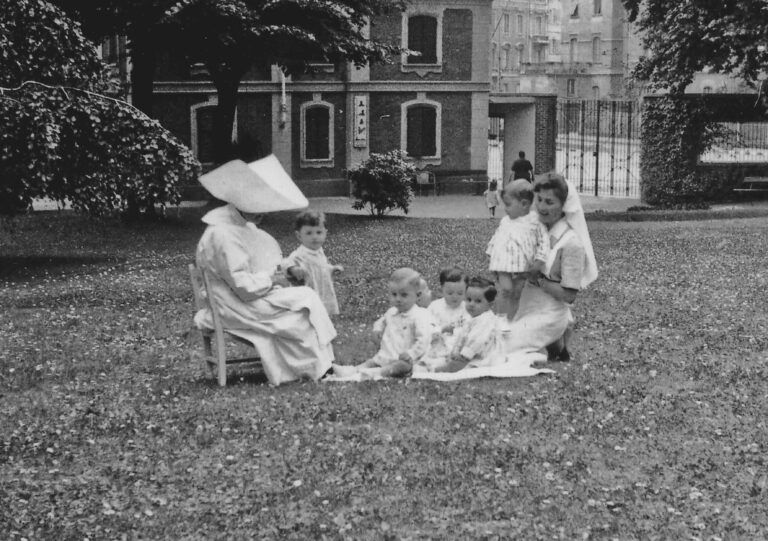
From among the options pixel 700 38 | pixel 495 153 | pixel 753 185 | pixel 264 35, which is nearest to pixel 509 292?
pixel 264 35

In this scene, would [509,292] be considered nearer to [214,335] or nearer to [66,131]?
[214,335]

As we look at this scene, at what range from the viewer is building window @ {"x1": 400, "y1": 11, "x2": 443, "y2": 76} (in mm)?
43375

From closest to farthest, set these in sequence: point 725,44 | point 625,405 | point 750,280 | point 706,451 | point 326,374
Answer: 1. point 706,451
2. point 625,405
3. point 326,374
4. point 750,280
5. point 725,44

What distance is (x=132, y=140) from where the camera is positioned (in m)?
20.7

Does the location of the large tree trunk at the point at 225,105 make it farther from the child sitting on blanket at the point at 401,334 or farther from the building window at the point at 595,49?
the building window at the point at 595,49

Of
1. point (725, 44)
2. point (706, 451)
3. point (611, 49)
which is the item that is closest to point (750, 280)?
point (706, 451)

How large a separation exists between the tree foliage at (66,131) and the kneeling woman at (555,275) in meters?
10.8

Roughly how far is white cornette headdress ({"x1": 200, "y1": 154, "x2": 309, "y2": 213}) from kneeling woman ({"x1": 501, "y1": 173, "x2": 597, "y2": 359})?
2082mm

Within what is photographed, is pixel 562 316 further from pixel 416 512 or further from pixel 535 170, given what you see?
pixel 535 170

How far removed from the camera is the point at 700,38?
32156 mm

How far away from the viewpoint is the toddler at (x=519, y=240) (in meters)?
9.95

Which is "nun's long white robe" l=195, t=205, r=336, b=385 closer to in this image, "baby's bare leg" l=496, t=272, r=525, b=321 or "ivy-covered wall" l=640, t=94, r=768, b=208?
"baby's bare leg" l=496, t=272, r=525, b=321

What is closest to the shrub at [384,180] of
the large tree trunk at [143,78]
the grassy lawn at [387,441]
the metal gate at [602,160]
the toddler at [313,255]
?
the large tree trunk at [143,78]

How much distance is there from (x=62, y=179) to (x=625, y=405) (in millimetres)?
13840
